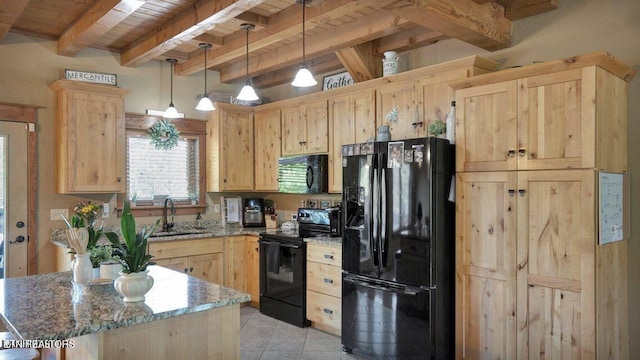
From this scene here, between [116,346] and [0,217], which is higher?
[0,217]

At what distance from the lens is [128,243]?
2.06m

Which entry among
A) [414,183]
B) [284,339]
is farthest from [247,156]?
[414,183]

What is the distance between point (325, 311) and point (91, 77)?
130 inches

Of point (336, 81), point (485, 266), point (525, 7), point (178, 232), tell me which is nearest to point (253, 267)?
point (178, 232)

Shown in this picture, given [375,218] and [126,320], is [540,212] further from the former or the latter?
[126,320]

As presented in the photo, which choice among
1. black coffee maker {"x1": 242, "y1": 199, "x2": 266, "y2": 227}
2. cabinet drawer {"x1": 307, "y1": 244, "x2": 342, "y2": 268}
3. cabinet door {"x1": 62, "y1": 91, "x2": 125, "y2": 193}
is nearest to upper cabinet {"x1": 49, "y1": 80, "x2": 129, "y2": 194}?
cabinet door {"x1": 62, "y1": 91, "x2": 125, "y2": 193}

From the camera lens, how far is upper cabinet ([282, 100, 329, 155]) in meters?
4.71

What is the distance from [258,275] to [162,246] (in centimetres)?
107

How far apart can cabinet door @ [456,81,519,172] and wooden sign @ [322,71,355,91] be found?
5.56ft

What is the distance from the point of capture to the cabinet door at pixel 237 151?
5.37 meters

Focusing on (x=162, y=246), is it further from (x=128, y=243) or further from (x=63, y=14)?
(x=128, y=243)

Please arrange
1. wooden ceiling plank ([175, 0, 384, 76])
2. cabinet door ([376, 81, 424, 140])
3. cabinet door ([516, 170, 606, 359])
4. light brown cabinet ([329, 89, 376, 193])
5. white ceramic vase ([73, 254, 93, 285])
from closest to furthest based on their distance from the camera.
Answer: white ceramic vase ([73, 254, 93, 285]) < cabinet door ([516, 170, 606, 359]) < wooden ceiling plank ([175, 0, 384, 76]) < cabinet door ([376, 81, 424, 140]) < light brown cabinet ([329, 89, 376, 193])

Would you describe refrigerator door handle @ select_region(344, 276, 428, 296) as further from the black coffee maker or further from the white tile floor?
the black coffee maker

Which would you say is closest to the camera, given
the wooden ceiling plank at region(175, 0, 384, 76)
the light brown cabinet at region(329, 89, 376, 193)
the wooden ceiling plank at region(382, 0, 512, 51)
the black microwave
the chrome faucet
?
the wooden ceiling plank at region(382, 0, 512, 51)
